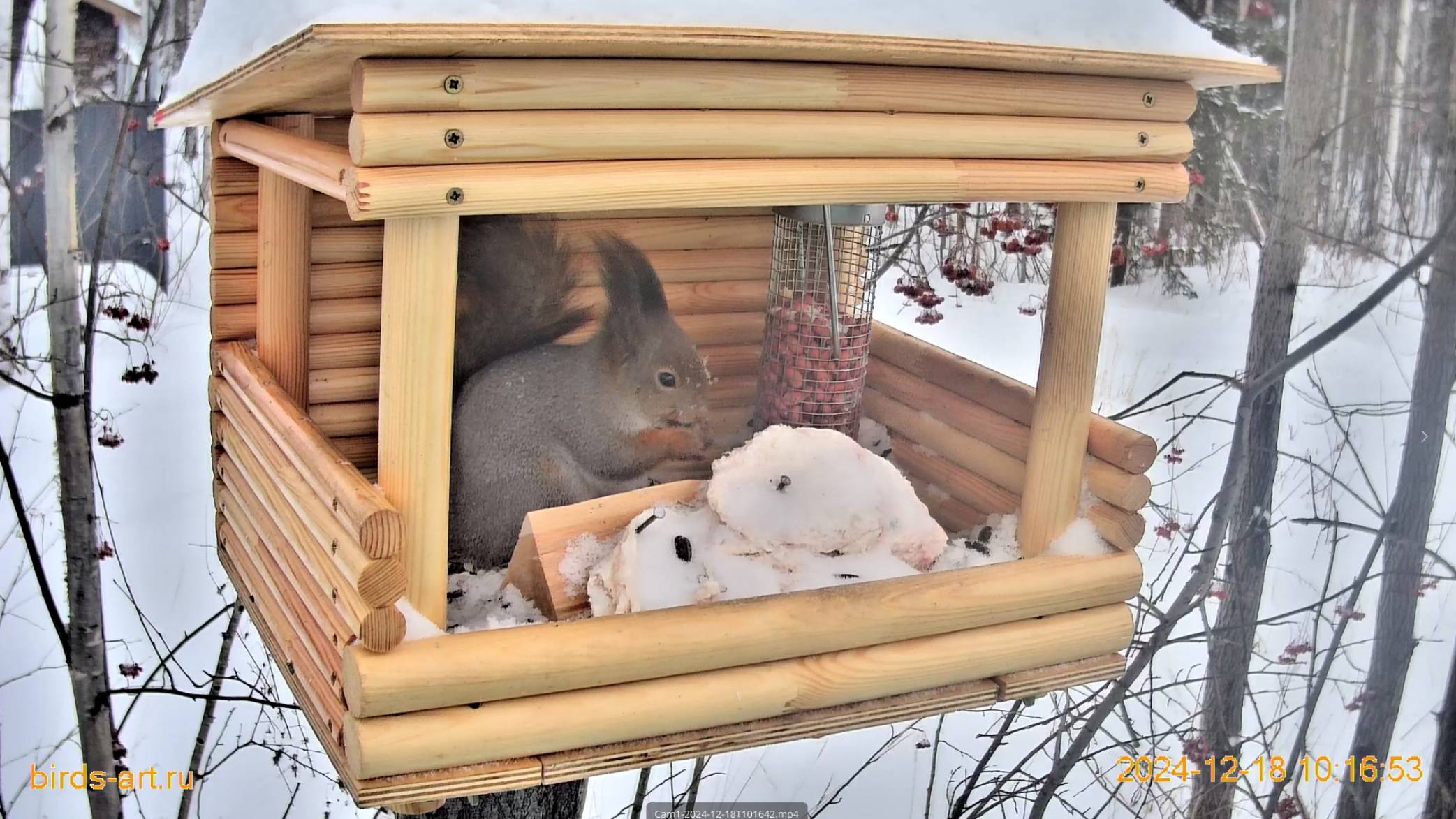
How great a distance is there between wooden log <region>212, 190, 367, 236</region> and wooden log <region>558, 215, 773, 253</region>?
1.06 feet

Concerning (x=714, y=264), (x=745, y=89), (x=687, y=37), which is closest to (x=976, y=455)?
(x=714, y=264)

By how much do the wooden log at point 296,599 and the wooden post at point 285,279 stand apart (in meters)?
0.18

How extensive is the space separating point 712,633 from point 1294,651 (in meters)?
1.48

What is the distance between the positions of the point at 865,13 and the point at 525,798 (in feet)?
3.73

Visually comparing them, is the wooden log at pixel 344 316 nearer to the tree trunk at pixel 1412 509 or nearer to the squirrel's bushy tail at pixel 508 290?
the squirrel's bushy tail at pixel 508 290

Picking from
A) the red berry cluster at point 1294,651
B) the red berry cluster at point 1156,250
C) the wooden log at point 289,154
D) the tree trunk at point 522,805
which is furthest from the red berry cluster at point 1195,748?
the wooden log at point 289,154

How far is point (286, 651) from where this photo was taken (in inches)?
49.4

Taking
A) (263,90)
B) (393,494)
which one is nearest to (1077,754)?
(393,494)

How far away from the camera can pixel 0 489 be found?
1.87 meters

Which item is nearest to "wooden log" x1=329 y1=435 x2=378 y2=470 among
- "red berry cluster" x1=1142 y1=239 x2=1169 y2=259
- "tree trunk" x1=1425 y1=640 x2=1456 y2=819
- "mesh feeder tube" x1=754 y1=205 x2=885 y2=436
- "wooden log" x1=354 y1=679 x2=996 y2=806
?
"mesh feeder tube" x1=754 y1=205 x2=885 y2=436

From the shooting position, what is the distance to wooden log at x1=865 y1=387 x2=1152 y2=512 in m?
1.34

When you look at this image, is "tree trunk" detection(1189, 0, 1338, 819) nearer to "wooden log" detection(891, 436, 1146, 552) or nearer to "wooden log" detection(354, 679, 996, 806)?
"wooden log" detection(891, 436, 1146, 552)

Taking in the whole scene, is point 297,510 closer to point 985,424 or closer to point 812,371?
point 812,371

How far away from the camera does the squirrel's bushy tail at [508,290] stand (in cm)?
127
